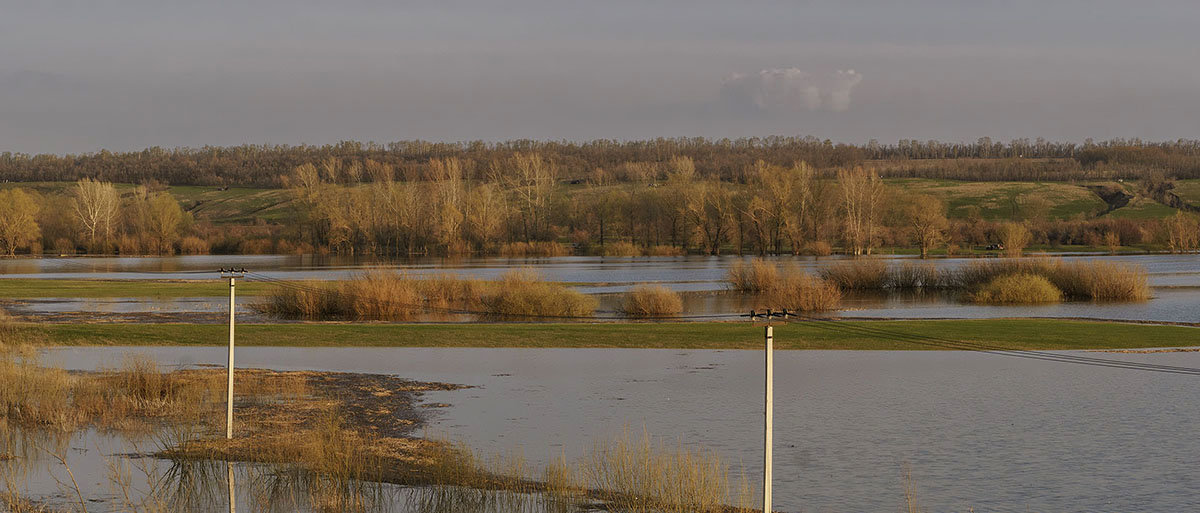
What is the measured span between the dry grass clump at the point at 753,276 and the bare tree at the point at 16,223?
8576 centimetres

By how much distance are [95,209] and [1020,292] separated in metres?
103

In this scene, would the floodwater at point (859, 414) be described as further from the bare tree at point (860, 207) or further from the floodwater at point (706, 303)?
the bare tree at point (860, 207)

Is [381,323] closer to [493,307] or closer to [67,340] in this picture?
[493,307]

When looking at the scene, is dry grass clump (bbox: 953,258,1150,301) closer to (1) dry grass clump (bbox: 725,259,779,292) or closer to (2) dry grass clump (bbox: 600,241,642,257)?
(1) dry grass clump (bbox: 725,259,779,292)

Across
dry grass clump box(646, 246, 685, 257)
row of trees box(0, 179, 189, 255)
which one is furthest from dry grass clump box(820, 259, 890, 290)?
row of trees box(0, 179, 189, 255)

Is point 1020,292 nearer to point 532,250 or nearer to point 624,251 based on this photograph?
point 624,251

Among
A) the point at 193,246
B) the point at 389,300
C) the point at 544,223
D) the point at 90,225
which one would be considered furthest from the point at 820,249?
the point at 90,225

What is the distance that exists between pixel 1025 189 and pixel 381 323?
14141cm

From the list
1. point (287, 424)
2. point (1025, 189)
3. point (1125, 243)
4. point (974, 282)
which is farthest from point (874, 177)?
point (287, 424)

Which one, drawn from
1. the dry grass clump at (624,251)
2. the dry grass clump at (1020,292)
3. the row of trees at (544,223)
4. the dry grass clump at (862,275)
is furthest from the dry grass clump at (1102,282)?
the dry grass clump at (624,251)

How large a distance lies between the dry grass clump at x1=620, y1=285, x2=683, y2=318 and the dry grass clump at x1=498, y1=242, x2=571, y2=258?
6784 cm

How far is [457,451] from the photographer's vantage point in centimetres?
1546

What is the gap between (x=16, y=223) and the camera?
10925 cm

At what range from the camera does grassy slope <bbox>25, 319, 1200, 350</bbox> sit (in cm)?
2955
